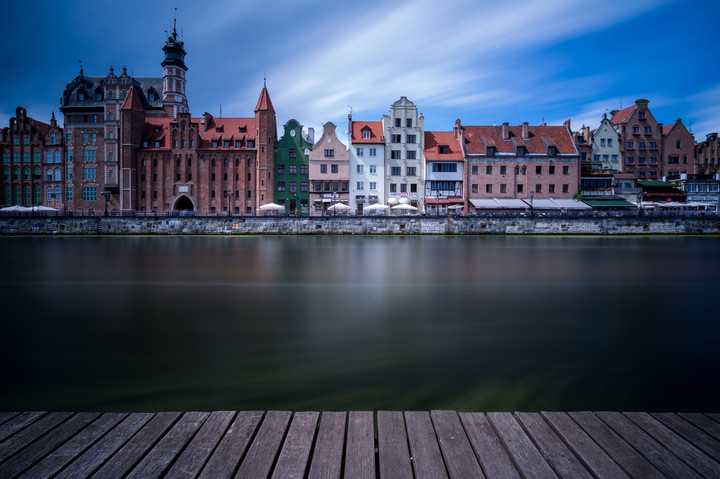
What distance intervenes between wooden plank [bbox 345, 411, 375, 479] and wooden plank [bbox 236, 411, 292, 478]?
0.55 meters

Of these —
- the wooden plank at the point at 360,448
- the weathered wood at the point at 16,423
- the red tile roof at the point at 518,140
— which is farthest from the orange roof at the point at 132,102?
the wooden plank at the point at 360,448

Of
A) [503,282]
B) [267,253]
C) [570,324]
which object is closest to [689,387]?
[570,324]

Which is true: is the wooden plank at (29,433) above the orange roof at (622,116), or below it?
below

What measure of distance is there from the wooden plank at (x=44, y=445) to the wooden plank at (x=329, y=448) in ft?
6.70

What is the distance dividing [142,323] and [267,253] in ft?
64.6

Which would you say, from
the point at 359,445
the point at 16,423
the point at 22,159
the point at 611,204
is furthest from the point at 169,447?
the point at 22,159

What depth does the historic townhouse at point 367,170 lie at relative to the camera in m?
58.1

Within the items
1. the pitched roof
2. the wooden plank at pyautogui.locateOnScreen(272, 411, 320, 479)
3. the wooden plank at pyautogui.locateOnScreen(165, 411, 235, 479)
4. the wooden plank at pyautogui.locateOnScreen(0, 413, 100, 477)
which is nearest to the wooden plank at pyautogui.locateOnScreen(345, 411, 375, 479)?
the wooden plank at pyautogui.locateOnScreen(272, 411, 320, 479)

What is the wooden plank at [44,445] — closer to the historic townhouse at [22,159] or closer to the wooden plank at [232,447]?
the wooden plank at [232,447]

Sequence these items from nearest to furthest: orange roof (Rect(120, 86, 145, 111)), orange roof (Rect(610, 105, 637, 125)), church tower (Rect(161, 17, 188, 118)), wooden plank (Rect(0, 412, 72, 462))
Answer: wooden plank (Rect(0, 412, 72, 462))
orange roof (Rect(120, 86, 145, 111))
orange roof (Rect(610, 105, 637, 125))
church tower (Rect(161, 17, 188, 118))

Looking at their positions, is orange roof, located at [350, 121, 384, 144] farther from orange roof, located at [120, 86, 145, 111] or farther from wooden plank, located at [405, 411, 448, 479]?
wooden plank, located at [405, 411, 448, 479]

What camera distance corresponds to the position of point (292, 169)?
59969 millimetres

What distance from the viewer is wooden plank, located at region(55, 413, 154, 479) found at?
300cm

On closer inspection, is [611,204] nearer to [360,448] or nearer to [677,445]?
[677,445]
